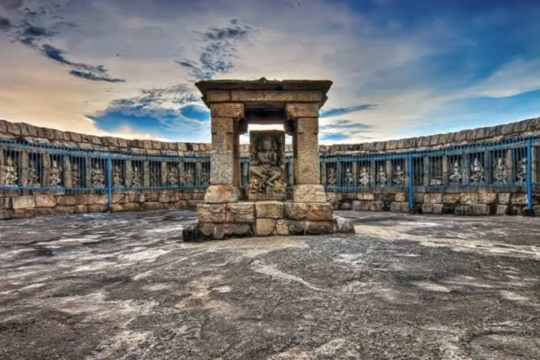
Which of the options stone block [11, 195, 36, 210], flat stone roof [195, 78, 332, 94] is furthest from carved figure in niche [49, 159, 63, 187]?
flat stone roof [195, 78, 332, 94]

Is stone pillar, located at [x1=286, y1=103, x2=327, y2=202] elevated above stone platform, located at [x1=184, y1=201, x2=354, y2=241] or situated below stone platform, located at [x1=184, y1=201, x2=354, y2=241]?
above

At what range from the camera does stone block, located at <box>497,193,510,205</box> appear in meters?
8.14

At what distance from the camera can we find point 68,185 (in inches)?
383

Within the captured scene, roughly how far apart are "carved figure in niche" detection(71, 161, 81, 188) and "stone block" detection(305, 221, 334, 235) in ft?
28.7

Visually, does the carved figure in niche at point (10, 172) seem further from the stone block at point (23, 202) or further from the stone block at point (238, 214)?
the stone block at point (238, 214)

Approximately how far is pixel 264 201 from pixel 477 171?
23.3 feet

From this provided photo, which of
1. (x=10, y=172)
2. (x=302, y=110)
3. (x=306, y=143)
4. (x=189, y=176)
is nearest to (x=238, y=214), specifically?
(x=306, y=143)

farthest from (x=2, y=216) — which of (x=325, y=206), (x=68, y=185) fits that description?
(x=325, y=206)

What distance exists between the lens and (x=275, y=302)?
2.20m

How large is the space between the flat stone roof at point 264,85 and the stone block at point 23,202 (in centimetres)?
715

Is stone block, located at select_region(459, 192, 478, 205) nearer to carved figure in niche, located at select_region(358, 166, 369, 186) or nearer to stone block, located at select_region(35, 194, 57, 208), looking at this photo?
carved figure in niche, located at select_region(358, 166, 369, 186)

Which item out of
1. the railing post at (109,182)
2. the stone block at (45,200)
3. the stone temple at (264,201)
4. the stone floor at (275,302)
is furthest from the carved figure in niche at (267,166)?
the stone block at (45,200)

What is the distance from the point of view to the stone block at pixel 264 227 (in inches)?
206

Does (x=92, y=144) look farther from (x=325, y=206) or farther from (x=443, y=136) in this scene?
(x=443, y=136)
